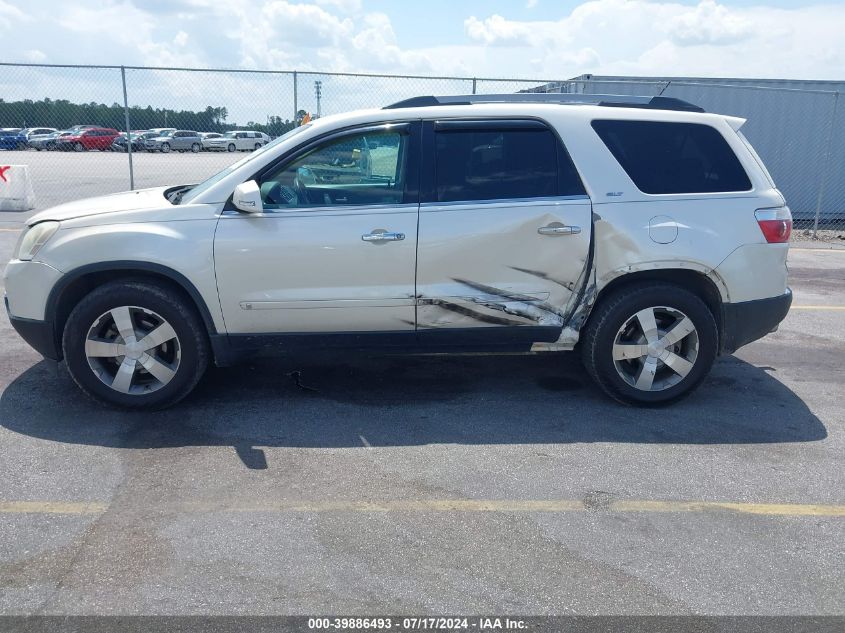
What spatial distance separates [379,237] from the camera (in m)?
4.56

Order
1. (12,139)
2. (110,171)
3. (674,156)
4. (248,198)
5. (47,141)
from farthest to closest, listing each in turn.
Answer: (12,139), (47,141), (110,171), (674,156), (248,198)

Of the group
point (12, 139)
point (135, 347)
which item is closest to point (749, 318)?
point (135, 347)

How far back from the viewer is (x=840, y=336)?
689 centimetres

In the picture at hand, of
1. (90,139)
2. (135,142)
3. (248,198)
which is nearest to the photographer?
(248,198)

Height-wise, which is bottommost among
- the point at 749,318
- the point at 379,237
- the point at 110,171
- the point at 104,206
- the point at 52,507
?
the point at 52,507

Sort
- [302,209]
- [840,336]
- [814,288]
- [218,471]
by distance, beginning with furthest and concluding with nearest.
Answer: [814,288] < [840,336] < [302,209] < [218,471]

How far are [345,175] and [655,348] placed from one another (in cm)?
232

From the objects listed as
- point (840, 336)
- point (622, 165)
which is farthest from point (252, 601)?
point (840, 336)

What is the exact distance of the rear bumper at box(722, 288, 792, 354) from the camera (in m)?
4.88

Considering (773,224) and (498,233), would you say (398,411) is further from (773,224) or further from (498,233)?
(773,224)

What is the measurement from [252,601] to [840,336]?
19.9 ft

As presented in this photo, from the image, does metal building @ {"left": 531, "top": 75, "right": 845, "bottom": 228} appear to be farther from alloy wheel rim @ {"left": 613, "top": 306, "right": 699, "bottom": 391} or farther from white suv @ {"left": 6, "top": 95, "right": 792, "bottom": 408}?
alloy wheel rim @ {"left": 613, "top": 306, "right": 699, "bottom": 391}

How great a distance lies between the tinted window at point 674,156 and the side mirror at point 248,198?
2220mm

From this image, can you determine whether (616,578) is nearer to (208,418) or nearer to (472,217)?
(472,217)
